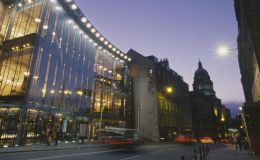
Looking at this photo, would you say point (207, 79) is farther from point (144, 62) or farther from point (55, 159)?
point (55, 159)

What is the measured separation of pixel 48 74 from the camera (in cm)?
2573

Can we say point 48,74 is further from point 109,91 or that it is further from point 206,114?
point 206,114

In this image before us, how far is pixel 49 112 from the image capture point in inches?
998

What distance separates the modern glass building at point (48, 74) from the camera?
22.6 metres

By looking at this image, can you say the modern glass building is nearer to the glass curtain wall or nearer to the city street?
the glass curtain wall

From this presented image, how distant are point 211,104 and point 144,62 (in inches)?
2262

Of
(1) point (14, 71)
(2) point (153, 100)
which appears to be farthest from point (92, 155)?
(2) point (153, 100)

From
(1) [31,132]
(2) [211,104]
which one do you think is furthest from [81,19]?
(2) [211,104]

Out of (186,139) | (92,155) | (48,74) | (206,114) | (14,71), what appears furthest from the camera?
(206,114)

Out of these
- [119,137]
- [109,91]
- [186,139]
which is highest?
[109,91]

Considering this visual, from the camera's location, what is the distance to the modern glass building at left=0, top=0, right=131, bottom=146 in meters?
22.6

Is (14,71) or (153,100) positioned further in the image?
(153,100)

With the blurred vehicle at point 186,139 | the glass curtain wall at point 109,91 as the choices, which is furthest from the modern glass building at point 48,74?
the blurred vehicle at point 186,139

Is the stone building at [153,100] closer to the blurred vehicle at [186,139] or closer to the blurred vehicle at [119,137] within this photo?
the blurred vehicle at [186,139]
